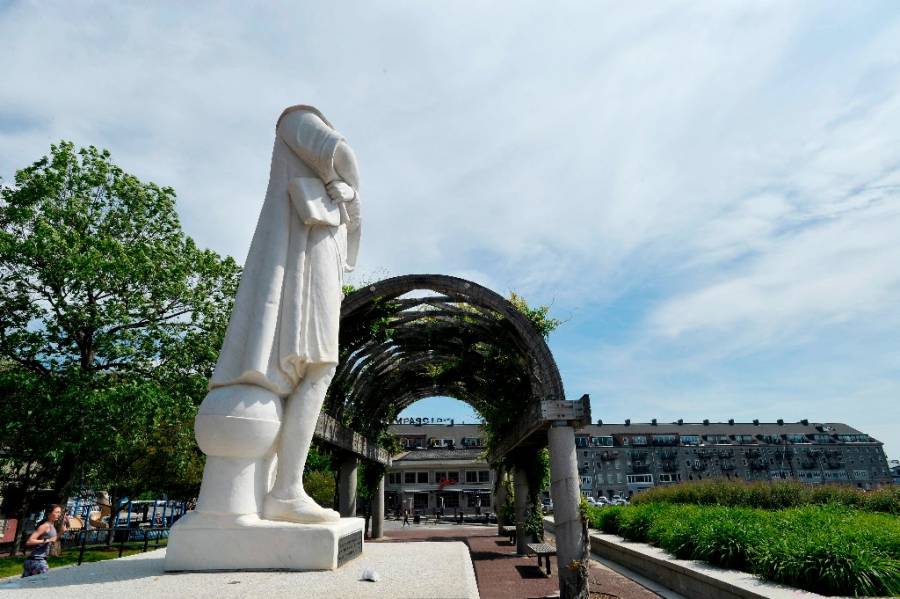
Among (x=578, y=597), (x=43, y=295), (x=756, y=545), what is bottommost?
(x=578, y=597)

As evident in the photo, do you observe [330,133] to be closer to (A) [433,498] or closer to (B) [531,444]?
(B) [531,444]

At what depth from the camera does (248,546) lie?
3543 millimetres

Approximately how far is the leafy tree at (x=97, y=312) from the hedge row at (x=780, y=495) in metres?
16.6

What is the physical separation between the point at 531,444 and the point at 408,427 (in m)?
44.4

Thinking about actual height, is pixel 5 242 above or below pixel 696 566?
above

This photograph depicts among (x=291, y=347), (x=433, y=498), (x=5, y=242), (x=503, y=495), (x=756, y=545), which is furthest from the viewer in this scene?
(x=433, y=498)

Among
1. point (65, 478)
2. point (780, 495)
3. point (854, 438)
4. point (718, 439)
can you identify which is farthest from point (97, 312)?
point (854, 438)

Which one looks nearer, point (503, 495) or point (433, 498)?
point (503, 495)

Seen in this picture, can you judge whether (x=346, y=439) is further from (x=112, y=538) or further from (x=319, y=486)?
(x=319, y=486)

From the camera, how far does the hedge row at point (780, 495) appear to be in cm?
1495

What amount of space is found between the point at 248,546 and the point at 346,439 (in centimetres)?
1023

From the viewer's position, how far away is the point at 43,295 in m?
13.0

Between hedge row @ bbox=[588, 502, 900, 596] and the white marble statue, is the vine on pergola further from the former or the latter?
the white marble statue

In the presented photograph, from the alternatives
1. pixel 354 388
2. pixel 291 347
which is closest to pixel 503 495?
pixel 354 388
